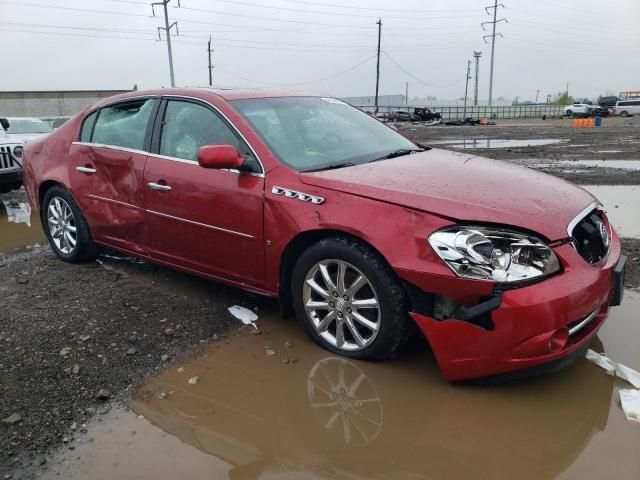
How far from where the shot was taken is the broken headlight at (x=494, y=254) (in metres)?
2.76

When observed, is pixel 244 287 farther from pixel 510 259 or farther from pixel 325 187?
pixel 510 259

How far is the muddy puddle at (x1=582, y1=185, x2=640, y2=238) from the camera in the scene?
6230 millimetres

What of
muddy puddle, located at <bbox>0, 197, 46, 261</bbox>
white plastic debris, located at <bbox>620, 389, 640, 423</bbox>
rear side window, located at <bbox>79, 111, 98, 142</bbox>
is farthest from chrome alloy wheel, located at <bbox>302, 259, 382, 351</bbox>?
muddy puddle, located at <bbox>0, 197, 46, 261</bbox>

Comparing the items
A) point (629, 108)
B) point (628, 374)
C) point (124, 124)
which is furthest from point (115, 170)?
point (629, 108)

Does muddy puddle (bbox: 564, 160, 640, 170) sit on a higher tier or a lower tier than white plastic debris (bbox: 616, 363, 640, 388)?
higher

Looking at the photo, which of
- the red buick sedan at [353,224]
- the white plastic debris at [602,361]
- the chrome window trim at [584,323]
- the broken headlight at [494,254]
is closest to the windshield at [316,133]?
the red buick sedan at [353,224]

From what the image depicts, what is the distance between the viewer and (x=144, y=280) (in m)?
4.89

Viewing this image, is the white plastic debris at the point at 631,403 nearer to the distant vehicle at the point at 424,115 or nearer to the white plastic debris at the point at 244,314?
the white plastic debris at the point at 244,314

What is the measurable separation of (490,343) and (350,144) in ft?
6.18

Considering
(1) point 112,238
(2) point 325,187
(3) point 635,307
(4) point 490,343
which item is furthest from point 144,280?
(3) point 635,307

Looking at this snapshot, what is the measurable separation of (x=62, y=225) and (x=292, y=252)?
295cm

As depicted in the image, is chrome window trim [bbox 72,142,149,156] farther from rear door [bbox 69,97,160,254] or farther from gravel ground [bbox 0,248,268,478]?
gravel ground [bbox 0,248,268,478]

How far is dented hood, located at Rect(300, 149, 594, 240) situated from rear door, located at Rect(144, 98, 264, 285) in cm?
53

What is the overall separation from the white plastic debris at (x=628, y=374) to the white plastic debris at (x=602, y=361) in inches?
1.1
